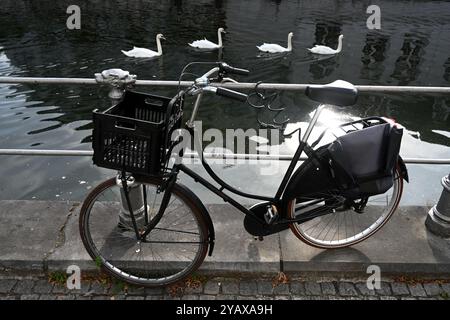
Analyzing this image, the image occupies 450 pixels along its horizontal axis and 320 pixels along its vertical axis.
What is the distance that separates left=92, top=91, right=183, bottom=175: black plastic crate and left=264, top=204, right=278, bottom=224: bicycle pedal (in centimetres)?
93

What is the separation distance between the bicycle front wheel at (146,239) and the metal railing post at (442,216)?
78.1 inches

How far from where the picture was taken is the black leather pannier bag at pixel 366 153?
2.73 meters

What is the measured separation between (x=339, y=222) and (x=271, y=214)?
3.36ft

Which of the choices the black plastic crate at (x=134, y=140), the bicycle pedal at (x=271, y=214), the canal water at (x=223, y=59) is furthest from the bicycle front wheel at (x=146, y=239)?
the canal water at (x=223, y=59)

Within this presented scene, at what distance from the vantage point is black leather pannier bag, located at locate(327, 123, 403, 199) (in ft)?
8.95

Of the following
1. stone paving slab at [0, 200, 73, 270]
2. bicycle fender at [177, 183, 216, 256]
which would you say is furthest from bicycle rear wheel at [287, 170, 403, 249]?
stone paving slab at [0, 200, 73, 270]

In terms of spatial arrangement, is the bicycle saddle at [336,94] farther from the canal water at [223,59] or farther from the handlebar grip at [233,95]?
the canal water at [223,59]

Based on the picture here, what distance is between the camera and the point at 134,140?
8.03ft

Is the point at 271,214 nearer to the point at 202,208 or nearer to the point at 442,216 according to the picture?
the point at 202,208

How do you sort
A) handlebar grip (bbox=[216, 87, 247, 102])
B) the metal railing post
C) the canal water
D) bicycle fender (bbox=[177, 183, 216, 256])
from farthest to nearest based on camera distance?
the canal water
the metal railing post
bicycle fender (bbox=[177, 183, 216, 256])
handlebar grip (bbox=[216, 87, 247, 102])

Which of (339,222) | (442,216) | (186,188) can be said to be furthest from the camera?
(339,222)

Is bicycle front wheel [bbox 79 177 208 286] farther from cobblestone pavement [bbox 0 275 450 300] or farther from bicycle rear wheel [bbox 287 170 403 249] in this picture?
bicycle rear wheel [bbox 287 170 403 249]

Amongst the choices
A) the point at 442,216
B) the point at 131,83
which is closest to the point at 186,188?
the point at 131,83
